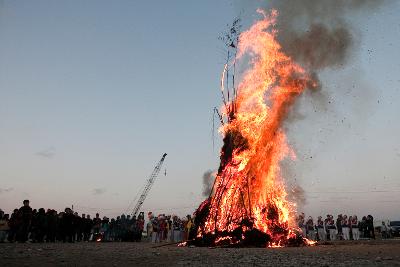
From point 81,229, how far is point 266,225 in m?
13.5

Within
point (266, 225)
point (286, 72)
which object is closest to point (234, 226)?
point (266, 225)

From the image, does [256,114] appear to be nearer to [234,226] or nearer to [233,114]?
[233,114]

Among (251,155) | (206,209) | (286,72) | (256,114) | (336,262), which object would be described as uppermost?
(286,72)

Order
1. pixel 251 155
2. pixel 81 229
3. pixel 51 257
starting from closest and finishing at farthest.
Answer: pixel 51 257
pixel 251 155
pixel 81 229

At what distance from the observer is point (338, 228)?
35688mm

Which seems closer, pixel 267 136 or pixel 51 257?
pixel 51 257

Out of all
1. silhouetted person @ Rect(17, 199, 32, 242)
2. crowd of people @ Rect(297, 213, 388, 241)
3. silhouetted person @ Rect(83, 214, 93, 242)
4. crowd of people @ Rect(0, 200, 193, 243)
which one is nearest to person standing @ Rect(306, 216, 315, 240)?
crowd of people @ Rect(297, 213, 388, 241)

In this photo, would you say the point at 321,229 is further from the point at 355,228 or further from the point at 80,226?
the point at 80,226

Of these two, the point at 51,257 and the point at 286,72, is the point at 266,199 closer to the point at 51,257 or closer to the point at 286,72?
the point at 286,72

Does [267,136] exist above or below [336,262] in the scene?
above

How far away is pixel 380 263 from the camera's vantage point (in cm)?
1216

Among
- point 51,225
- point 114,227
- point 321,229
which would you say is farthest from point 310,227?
point 51,225

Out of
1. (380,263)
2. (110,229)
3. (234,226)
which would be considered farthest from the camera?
(110,229)

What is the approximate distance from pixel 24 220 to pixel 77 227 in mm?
5002
